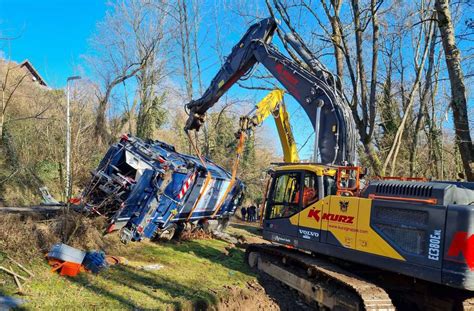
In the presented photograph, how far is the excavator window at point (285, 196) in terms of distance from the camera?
7188 millimetres

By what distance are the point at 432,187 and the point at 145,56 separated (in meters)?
24.0

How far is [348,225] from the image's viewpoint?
582 cm

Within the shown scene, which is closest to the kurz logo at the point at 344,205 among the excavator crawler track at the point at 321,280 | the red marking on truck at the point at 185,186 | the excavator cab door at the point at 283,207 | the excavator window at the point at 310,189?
the excavator window at the point at 310,189

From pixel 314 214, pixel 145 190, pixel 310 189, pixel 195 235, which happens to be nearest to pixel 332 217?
pixel 314 214

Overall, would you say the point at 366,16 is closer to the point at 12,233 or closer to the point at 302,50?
the point at 302,50

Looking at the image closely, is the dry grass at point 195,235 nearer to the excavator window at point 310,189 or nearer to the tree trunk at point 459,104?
the excavator window at point 310,189

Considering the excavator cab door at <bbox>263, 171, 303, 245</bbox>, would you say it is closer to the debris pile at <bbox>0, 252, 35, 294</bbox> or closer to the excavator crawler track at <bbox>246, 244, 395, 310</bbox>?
the excavator crawler track at <bbox>246, 244, 395, 310</bbox>

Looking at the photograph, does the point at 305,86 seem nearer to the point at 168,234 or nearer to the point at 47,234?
the point at 168,234

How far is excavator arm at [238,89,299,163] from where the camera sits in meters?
8.90

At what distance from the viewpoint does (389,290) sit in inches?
241

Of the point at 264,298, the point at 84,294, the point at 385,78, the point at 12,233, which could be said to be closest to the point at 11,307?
the point at 84,294

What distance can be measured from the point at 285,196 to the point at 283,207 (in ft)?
0.70

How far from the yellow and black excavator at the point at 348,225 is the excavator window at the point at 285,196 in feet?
0.06

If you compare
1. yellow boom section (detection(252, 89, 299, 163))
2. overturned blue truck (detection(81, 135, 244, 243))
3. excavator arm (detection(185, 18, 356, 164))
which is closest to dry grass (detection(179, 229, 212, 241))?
overturned blue truck (detection(81, 135, 244, 243))
